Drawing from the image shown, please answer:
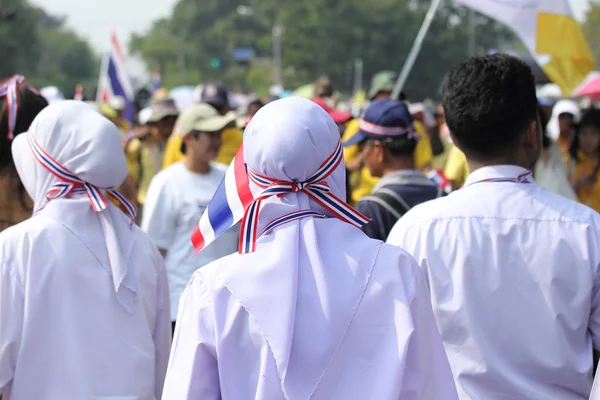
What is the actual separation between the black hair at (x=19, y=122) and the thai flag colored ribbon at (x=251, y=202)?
5.36 feet

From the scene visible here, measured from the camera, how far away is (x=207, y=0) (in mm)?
148625

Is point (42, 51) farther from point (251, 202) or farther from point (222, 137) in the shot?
point (251, 202)

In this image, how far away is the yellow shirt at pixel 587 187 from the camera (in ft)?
29.0

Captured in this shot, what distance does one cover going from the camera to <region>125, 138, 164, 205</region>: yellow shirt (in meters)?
9.78

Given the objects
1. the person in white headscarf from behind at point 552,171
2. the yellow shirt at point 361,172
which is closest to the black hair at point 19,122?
the yellow shirt at point 361,172

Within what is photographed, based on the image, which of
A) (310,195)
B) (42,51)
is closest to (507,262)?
(310,195)

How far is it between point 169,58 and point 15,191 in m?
136

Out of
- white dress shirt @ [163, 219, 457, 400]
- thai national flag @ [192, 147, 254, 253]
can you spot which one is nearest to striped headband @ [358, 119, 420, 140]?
thai national flag @ [192, 147, 254, 253]

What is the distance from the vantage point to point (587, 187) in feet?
29.4

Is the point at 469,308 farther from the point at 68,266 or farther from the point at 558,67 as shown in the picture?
the point at 558,67

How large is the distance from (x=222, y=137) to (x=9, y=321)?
4.60 m

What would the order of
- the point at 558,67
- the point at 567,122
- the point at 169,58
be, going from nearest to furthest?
the point at 558,67, the point at 567,122, the point at 169,58

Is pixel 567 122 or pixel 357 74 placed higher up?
pixel 567 122

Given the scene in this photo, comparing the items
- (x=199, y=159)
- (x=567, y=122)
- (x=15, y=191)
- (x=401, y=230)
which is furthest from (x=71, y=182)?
(x=567, y=122)
